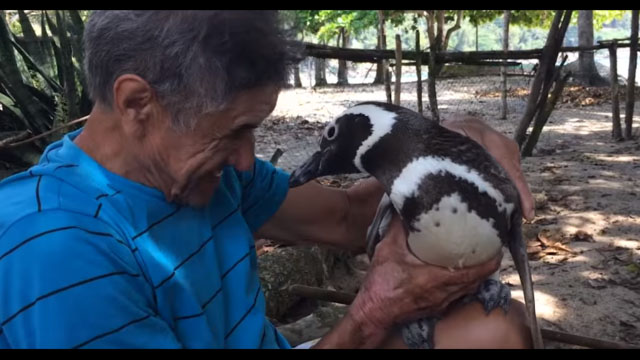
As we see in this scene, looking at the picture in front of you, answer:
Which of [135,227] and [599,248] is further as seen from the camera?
[599,248]

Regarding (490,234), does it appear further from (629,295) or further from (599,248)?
(599,248)

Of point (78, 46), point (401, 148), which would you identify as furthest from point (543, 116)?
point (401, 148)

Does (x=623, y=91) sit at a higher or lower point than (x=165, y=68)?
lower

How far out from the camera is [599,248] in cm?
356

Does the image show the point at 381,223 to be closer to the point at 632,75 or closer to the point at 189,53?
the point at 189,53

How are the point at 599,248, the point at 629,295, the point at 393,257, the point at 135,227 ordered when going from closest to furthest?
the point at 135,227, the point at 393,257, the point at 629,295, the point at 599,248

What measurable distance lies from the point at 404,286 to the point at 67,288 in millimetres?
747

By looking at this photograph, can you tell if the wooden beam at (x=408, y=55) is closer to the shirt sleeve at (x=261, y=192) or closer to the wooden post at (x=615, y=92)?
the wooden post at (x=615, y=92)

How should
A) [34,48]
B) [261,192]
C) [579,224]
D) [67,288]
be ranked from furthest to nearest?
[34,48], [579,224], [261,192], [67,288]

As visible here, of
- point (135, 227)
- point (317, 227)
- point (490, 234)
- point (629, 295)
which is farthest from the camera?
point (629, 295)

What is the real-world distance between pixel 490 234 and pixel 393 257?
0.24m

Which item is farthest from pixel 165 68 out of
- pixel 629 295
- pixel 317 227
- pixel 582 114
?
pixel 582 114

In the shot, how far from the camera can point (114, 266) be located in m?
1.00

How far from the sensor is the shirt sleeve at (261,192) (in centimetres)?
154
